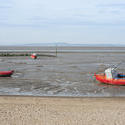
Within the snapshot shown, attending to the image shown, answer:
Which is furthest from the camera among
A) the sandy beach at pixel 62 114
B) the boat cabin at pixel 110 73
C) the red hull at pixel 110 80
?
the boat cabin at pixel 110 73

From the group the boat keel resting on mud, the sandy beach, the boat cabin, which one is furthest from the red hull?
the sandy beach

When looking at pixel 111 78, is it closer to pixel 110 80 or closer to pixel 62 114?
pixel 110 80

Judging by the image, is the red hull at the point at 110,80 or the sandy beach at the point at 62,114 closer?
the sandy beach at the point at 62,114

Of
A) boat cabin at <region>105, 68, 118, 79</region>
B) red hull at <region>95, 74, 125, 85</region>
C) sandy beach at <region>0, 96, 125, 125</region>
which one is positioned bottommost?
red hull at <region>95, 74, 125, 85</region>

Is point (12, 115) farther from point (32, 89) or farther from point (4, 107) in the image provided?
point (32, 89)

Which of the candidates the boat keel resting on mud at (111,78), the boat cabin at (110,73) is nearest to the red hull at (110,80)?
the boat keel resting on mud at (111,78)

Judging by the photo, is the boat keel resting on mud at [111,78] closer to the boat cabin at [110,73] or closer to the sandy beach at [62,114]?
the boat cabin at [110,73]

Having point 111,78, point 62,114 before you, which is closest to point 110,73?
point 111,78

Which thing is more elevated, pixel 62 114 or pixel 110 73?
pixel 110 73

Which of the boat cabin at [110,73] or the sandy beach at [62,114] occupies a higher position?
the boat cabin at [110,73]

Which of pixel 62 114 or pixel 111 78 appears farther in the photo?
pixel 111 78

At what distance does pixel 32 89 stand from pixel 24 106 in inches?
301

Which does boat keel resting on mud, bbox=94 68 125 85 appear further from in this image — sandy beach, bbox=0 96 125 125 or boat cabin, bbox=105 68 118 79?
sandy beach, bbox=0 96 125 125

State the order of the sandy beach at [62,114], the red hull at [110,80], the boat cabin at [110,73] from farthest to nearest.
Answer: the boat cabin at [110,73], the red hull at [110,80], the sandy beach at [62,114]
